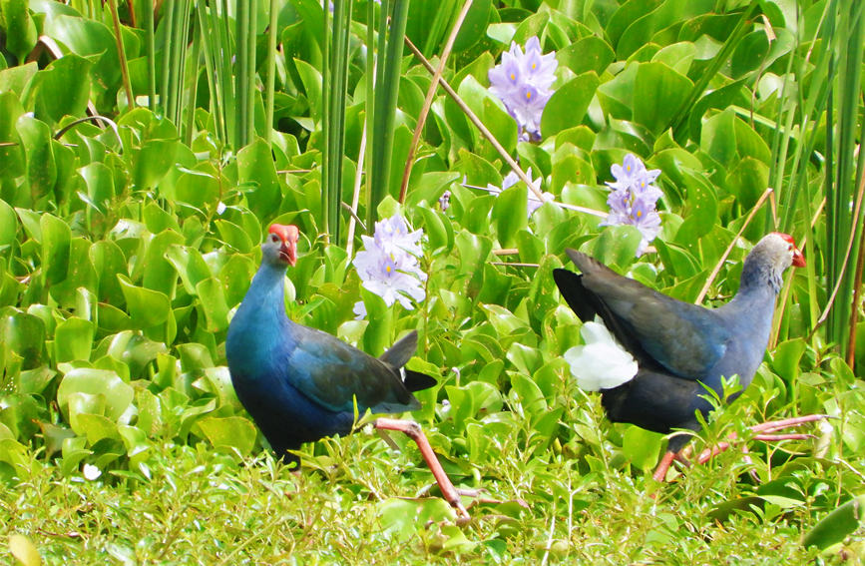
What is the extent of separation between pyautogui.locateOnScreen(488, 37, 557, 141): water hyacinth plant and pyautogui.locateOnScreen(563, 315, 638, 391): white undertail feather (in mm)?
1380

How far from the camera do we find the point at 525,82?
12.9 feet

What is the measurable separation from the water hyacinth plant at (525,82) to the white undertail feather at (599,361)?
4.53 feet

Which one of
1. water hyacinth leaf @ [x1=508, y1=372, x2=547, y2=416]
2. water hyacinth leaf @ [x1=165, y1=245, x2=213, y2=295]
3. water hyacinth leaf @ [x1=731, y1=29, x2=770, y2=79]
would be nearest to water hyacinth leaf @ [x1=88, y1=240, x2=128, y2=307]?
water hyacinth leaf @ [x1=165, y1=245, x2=213, y2=295]

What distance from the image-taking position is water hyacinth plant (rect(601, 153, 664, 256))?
11.0 feet

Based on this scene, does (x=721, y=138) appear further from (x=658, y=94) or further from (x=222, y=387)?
(x=222, y=387)

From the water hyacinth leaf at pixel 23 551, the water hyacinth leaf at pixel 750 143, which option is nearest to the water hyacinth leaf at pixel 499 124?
the water hyacinth leaf at pixel 750 143

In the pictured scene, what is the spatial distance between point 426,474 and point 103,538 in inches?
41.6

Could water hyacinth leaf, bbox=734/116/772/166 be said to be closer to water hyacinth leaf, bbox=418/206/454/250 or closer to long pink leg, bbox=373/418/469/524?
water hyacinth leaf, bbox=418/206/454/250

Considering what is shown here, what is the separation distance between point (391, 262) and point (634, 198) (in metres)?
0.89

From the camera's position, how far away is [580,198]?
3.64 metres

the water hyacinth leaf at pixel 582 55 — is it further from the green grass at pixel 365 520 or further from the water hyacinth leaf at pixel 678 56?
the green grass at pixel 365 520

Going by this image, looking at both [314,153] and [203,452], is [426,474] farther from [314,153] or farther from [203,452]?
[314,153]

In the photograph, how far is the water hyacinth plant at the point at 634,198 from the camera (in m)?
3.36

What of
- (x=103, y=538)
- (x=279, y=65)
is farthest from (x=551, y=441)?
(x=279, y=65)
